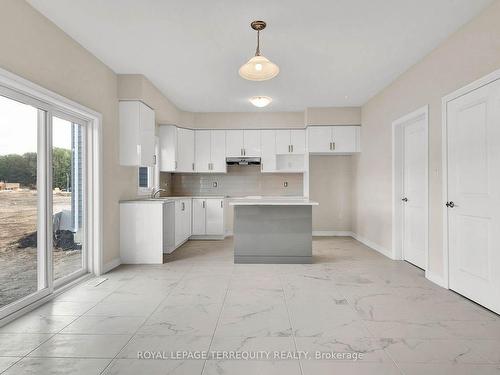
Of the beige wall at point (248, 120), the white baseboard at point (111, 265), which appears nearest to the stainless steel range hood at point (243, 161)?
the beige wall at point (248, 120)

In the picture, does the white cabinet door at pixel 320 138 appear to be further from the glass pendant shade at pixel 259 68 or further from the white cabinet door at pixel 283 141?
the glass pendant shade at pixel 259 68

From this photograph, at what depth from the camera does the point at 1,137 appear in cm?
257

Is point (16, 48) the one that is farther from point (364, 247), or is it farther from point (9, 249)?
point (364, 247)

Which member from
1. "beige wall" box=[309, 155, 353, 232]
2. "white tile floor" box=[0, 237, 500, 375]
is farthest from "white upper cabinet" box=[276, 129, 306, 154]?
"white tile floor" box=[0, 237, 500, 375]

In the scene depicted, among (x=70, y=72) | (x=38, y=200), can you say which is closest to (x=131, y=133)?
(x=70, y=72)

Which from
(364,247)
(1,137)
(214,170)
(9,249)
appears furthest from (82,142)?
(364,247)

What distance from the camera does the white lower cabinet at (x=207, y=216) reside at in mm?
6629

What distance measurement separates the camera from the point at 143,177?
5812 mm

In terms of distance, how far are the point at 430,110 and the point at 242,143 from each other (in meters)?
3.85

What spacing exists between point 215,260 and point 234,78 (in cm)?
276

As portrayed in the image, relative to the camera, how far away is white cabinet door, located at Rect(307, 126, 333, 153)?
252 inches

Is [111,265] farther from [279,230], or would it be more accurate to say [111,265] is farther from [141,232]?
[279,230]

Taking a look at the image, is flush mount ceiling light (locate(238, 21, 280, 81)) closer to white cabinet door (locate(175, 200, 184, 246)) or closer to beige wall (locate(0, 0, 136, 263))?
beige wall (locate(0, 0, 136, 263))

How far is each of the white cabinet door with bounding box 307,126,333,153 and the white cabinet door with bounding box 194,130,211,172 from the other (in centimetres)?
217
